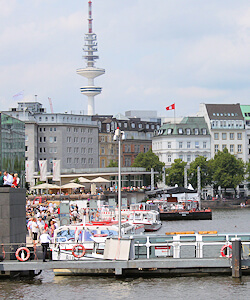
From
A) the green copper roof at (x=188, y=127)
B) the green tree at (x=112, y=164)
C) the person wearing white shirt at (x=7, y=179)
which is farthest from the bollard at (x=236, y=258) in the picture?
the green copper roof at (x=188, y=127)

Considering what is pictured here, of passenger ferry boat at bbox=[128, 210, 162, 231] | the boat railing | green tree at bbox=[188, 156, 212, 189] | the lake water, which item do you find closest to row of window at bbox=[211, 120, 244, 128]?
green tree at bbox=[188, 156, 212, 189]

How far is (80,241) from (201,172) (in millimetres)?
134547

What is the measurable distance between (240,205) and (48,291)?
420 ft

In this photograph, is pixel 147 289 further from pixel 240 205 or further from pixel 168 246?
pixel 240 205

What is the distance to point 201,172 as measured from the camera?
578ft

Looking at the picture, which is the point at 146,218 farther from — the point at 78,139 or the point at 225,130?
the point at 225,130

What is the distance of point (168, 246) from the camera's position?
3941 cm

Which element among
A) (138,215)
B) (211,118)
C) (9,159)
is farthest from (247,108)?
(9,159)

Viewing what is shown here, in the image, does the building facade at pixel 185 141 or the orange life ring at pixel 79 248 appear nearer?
the orange life ring at pixel 79 248

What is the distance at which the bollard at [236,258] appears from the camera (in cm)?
3784

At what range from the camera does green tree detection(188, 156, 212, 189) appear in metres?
176

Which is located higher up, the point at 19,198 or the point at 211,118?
the point at 211,118

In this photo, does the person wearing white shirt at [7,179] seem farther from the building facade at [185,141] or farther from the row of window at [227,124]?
the row of window at [227,124]

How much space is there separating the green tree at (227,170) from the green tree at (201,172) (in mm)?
1435
